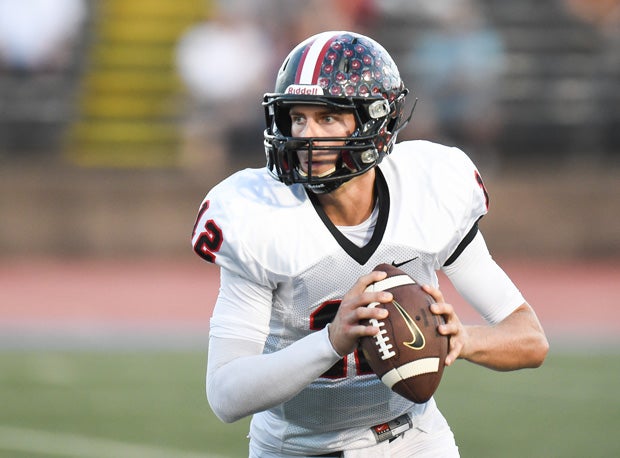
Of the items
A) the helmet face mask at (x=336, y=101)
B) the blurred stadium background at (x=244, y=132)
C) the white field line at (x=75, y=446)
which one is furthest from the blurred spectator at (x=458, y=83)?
the helmet face mask at (x=336, y=101)

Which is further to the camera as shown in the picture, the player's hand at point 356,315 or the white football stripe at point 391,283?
the white football stripe at point 391,283

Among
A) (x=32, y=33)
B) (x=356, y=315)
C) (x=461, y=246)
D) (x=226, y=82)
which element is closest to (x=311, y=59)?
(x=461, y=246)

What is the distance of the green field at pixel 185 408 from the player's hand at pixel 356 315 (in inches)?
117

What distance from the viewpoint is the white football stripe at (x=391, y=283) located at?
3.18 m

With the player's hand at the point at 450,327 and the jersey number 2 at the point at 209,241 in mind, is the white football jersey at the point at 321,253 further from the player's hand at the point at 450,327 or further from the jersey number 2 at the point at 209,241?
the player's hand at the point at 450,327

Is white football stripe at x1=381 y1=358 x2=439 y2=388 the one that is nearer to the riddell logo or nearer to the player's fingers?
the player's fingers

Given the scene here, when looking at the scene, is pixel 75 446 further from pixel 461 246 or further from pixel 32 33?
pixel 32 33

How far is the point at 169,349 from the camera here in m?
8.75

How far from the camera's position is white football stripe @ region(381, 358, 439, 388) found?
123 inches

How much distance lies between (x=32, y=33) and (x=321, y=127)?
31.6ft

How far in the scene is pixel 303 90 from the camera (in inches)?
136

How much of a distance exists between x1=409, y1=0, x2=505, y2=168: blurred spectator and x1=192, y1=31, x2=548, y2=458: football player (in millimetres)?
8244

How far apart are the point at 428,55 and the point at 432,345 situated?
9.26 meters

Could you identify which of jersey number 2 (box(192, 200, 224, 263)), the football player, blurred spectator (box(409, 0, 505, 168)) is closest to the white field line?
the football player
